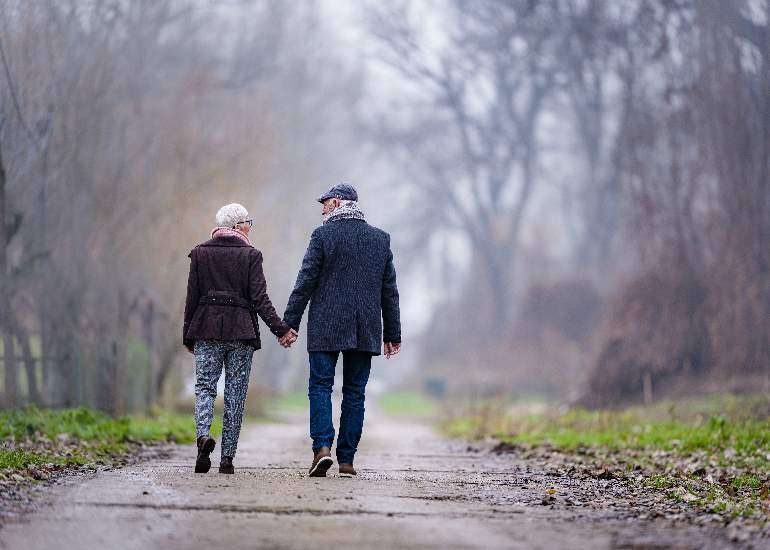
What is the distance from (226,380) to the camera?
9359 millimetres

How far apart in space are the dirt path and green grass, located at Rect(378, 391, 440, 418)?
73.0 feet

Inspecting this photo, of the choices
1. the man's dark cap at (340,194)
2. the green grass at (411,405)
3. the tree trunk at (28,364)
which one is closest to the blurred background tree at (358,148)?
the tree trunk at (28,364)

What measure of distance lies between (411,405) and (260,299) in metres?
32.1

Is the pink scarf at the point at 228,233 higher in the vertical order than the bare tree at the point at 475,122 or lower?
lower

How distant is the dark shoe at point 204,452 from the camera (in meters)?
8.95

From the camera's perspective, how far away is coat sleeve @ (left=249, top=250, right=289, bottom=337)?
9.27 metres

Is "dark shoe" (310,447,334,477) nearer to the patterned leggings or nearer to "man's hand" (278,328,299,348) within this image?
the patterned leggings

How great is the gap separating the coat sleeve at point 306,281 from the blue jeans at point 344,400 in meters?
0.31

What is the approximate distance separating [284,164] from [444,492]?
992 inches

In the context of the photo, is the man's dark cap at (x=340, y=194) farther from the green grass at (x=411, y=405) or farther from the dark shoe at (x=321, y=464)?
the green grass at (x=411, y=405)

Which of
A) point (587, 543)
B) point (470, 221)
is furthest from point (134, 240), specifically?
point (470, 221)

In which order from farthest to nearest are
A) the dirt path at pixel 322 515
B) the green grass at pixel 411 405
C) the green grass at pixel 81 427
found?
the green grass at pixel 411 405, the green grass at pixel 81 427, the dirt path at pixel 322 515

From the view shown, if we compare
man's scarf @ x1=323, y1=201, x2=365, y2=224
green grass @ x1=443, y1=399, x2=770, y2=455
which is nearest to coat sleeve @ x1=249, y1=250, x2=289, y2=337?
man's scarf @ x1=323, y1=201, x2=365, y2=224

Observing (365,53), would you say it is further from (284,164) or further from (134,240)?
(134,240)
